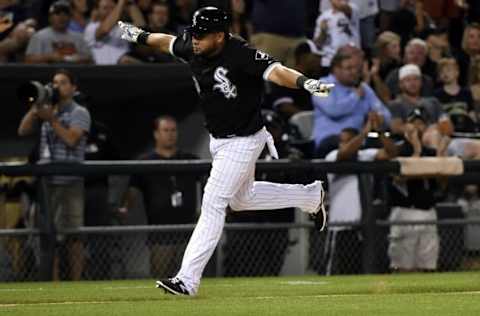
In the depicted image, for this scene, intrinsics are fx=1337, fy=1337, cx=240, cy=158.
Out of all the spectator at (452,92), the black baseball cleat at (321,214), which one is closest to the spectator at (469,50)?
the spectator at (452,92)

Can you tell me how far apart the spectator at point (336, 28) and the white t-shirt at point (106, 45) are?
2.60 meters

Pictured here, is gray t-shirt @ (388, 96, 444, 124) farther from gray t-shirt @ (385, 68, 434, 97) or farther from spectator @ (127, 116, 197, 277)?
spectator @ (127, 116, 197, 277)

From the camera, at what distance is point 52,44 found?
15.5 meters

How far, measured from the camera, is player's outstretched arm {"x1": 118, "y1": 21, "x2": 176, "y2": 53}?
10836mm

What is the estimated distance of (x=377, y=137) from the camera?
14.8 metres

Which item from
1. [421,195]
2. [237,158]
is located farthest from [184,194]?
[237,158]

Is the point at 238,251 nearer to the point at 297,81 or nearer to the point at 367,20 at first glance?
the point at 297,81

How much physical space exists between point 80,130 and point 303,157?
288 centimetres

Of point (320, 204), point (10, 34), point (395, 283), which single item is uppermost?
point (10, 34)

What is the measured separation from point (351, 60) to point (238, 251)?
2.49 metres

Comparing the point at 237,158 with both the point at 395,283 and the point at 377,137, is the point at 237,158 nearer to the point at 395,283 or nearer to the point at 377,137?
the point at 395,283

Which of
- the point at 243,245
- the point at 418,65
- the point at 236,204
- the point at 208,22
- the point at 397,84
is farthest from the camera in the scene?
the point at 418,65

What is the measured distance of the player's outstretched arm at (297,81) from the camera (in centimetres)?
924

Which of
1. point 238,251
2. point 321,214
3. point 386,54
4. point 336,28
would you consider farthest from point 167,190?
point 386,54
